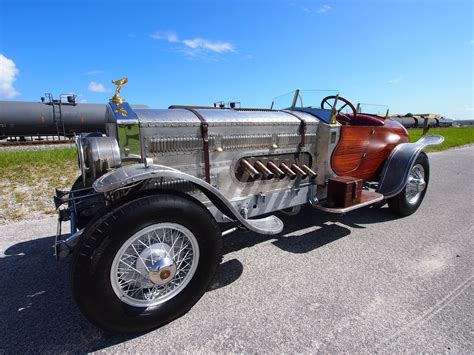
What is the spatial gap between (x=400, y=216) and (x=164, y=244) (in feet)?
12.8

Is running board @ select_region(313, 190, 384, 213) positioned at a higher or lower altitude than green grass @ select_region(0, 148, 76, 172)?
lower

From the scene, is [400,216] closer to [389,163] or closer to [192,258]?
[389,163]

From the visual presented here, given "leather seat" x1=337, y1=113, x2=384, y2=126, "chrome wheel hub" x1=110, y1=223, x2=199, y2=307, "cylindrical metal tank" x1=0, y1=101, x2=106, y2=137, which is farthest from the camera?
"cylindrical metal tank" x1=0, y1=101, x2=106, y2=137

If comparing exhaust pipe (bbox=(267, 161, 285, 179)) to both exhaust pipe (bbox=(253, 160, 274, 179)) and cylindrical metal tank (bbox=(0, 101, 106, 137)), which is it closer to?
exhaust pipe (bbox=(253, 160, 274, 179))

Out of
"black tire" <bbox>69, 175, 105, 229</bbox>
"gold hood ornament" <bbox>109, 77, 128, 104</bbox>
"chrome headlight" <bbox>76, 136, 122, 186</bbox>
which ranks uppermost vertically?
"gold hood ornament" <bbox>109, 77, 128, 104</bbox>

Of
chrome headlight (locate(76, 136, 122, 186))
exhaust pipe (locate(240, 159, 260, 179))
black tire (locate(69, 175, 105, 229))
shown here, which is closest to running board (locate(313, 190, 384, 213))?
exhaust pipe (locate(240, 159, 260, 179))

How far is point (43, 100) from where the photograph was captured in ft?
43.2

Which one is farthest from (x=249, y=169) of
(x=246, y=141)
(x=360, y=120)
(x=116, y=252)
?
(x=360, y=120)

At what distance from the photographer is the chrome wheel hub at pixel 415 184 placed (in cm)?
457

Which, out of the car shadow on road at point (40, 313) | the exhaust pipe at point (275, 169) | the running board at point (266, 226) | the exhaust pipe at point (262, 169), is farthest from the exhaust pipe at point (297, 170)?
the car shadow on road at point (40, 313)

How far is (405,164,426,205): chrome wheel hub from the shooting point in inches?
180

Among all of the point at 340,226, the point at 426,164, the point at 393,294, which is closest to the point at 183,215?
the point at 393,294

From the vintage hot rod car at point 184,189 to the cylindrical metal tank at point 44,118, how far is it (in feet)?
39.3

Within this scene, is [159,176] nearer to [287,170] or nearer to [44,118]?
[287,170]
